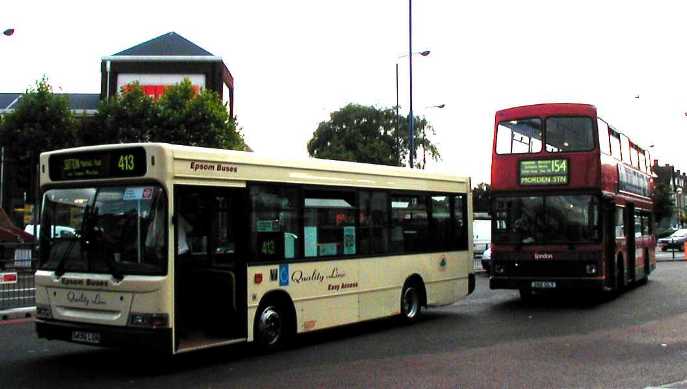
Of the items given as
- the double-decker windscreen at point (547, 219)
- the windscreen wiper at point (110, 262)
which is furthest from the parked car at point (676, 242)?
the windscreen wiper at point (110, 262)

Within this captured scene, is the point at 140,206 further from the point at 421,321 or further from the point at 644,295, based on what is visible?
the point at 644,295

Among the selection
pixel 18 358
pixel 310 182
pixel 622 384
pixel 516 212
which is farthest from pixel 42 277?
pixel 516 212

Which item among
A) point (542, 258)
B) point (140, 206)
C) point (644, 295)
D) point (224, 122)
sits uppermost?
point (224, 122)

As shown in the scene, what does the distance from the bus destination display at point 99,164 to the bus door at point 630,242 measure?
42.8ft

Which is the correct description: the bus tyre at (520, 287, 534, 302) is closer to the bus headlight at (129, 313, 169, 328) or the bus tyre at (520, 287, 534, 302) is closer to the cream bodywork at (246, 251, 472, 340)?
the cream bodywork at (246, 251, 472, 340)

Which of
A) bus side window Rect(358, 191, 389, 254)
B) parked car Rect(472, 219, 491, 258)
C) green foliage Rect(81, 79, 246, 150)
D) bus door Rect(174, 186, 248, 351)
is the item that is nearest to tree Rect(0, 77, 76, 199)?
green foliage Rect(81, 79, 246, 150)

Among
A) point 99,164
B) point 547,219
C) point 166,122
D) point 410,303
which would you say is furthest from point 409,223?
point 166,122

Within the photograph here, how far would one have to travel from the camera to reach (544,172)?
49.3ft

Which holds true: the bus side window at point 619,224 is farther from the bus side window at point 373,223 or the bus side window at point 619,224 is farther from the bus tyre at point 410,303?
the bus side window at point 373,223

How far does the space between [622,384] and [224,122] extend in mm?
31579

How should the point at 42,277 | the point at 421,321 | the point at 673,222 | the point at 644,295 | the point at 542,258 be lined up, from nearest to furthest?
the point at 42,277 < the point at 421,321 < the point at 542,258 < the point at 644,295 < the point at 673,222

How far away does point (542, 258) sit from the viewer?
49.2 ft

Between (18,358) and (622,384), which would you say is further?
(18,358)

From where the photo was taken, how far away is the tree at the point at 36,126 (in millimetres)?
35500
